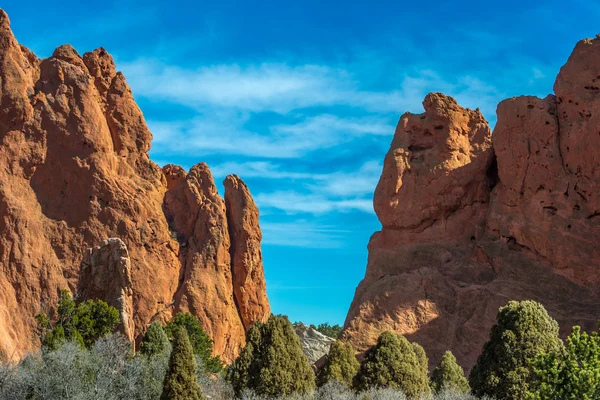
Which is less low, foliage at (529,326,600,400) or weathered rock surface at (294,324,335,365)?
weathered rock surface at (294,324,335,365)

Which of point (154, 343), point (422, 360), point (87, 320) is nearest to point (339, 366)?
point (422, 360)

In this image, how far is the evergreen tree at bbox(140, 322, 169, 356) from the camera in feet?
135

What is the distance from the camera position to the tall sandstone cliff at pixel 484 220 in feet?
158

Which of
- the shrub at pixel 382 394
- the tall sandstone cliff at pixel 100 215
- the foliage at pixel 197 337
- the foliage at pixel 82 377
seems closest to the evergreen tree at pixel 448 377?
the shrub at pixel 382 394

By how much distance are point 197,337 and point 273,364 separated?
23760 millimetres

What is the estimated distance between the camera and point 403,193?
180 feet

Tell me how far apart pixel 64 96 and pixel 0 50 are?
524cm

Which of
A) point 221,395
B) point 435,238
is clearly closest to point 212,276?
point 435,238

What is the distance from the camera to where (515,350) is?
1139 inches

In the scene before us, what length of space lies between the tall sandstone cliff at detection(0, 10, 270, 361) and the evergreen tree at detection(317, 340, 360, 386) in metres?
17.6

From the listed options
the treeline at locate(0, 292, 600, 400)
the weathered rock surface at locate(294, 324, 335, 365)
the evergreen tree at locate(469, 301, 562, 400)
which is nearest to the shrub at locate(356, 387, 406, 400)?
the treeline at locate(0, 292, 600, 400)

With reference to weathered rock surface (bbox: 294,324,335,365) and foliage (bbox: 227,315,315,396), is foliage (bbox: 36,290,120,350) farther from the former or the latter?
weathered rock surface (bbox: 294,324,335,365)

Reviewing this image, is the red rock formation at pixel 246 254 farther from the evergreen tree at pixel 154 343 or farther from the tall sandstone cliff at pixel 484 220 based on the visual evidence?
the evergreen tree at pixel 154 343

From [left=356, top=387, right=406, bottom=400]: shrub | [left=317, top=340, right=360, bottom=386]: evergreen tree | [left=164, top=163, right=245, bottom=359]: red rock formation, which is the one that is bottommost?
[left=356, top=387, right=406, bottom=400]: shrub
